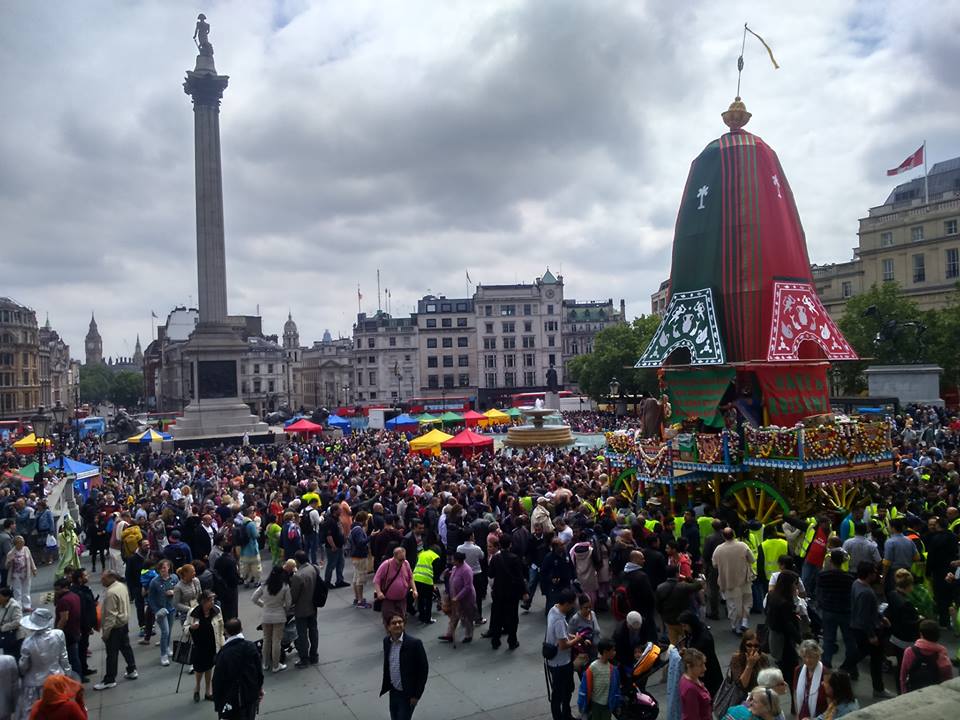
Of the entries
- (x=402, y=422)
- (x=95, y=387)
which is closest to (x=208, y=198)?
(x=402, y=422)

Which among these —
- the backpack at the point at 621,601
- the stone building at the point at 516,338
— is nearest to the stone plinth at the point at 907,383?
the backpack at the point at 621,601

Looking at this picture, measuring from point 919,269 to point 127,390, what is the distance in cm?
14290

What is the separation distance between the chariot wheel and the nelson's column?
37423 millimetres

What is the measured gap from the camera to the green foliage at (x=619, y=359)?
5975 cm

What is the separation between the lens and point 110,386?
16062 centimetres

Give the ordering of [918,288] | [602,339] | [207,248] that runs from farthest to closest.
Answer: [602,339], [918,288], [207,248]

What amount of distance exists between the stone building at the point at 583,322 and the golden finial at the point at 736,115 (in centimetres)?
8027

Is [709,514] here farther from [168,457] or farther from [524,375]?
[524,375]

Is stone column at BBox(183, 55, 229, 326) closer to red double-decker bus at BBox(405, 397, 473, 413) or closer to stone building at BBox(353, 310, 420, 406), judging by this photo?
red double-decker bus at BBox(405, 397, 473, 413)

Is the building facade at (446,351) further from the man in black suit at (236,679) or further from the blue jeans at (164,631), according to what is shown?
the man in black suit at (236,679)

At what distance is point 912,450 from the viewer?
2298cm

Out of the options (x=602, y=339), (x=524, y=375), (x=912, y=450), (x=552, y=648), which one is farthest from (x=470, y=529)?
(x=524, y=375)

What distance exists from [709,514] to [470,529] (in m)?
5.26

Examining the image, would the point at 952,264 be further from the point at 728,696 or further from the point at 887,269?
the point at 728,696
